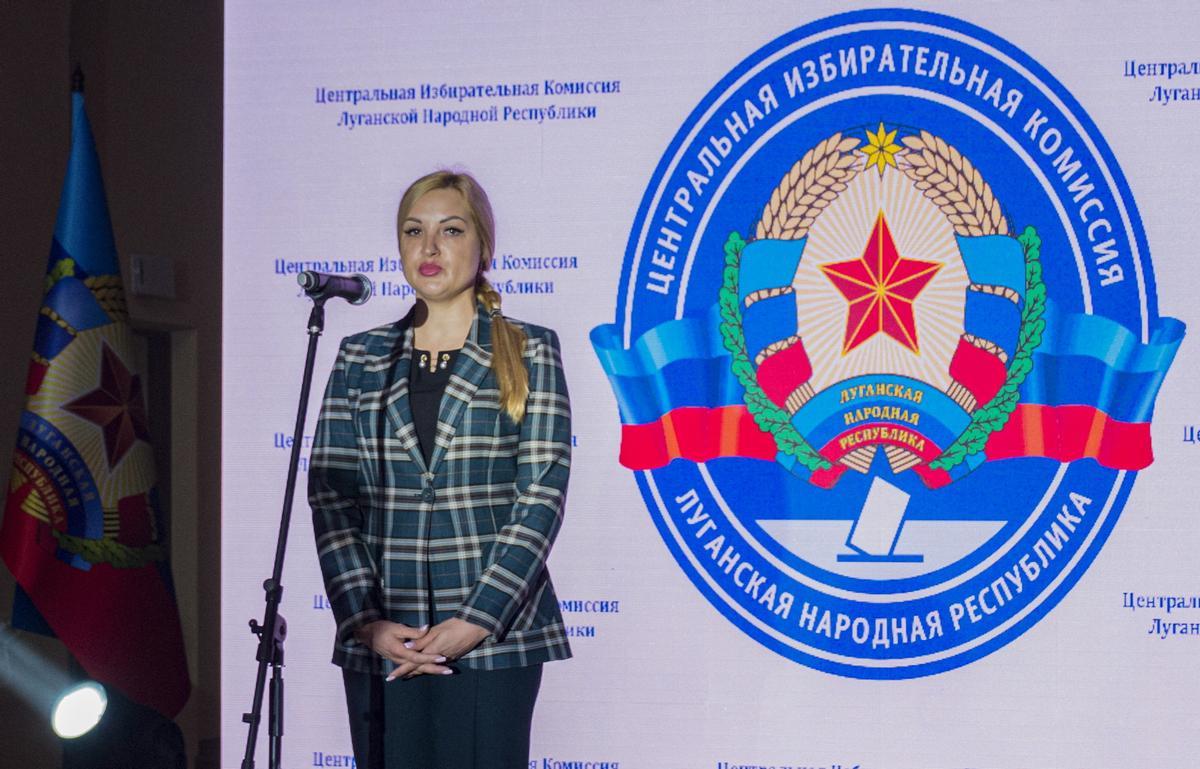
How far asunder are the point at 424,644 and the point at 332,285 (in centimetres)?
86

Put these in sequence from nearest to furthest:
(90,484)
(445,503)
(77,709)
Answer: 1. (77,709)
2. (445,503)
3. (90,484)

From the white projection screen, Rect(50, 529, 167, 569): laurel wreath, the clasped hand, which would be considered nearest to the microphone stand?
the clasped hand

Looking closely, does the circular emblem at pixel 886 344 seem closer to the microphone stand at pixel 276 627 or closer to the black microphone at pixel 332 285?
the black microphone at pixel 332 285

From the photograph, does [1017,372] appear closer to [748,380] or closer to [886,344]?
[886,344]

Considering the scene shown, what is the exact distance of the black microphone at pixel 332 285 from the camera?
245 centimetres

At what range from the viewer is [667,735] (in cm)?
336

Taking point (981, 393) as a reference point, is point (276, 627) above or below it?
below

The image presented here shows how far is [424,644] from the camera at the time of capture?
110 inches

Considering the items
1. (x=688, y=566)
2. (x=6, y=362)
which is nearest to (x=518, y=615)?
(x=688, y=566)

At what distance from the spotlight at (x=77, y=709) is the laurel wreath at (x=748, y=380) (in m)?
1.82

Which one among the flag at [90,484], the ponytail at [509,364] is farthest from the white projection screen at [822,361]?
the ponytail at [509,364]

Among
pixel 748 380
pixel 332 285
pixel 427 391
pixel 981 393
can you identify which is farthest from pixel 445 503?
pixel 981 393

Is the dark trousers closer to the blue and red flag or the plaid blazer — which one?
the plaid blazer

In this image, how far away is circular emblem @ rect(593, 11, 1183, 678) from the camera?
10.6ft
